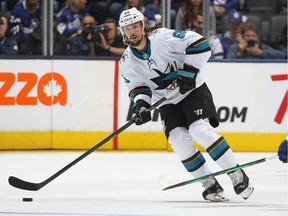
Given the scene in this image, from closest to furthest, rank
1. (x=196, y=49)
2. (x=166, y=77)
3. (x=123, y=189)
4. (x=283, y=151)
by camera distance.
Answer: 1. (x=283, y=151)
2. (x=196, y=49)
3. (x=166, y=77)
4. (x=123, y=189)

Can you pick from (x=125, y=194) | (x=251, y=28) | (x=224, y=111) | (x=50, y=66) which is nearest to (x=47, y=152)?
(x=50, y=66)

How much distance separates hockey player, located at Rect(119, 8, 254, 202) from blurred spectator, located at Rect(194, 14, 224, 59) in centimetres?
312

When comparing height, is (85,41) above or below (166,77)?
below

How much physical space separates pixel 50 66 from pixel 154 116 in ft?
3.41

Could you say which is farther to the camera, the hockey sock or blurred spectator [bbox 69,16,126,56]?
blurred spectator [bbox 69,16,126,56]

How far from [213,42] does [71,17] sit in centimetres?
133

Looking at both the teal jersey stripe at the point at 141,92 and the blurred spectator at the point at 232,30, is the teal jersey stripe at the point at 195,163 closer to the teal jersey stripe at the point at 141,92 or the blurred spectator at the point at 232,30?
the teal jersey stripe at the point at 141,92

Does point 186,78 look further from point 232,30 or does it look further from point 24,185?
point 232,30

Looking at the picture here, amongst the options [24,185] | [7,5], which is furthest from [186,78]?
[7,5]

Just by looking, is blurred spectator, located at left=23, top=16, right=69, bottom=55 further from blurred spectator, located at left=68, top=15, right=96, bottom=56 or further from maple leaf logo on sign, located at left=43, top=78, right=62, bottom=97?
maple leaf logo on sign, located at left=43, top=78, right=62, bottom=97

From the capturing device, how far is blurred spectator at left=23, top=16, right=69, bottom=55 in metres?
8.48

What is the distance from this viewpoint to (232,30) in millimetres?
8609

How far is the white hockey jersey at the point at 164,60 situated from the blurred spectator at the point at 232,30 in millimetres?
3205

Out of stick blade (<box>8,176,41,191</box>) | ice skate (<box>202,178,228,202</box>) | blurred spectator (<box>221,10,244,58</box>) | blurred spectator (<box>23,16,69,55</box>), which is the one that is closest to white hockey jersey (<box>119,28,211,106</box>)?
ice skate (<box>202,178,228,202</box>)
